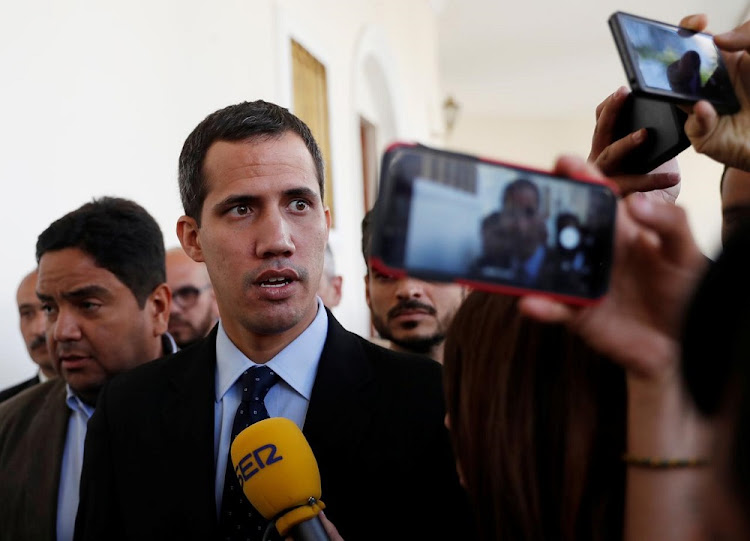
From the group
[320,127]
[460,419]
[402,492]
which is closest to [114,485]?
[402,492]

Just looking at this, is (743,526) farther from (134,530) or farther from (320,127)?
(320,127)

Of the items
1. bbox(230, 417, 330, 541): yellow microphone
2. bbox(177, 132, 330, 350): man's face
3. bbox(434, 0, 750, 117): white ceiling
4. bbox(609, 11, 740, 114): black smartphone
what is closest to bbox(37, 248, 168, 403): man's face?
bbox(177, 132, 330, 350): man's face

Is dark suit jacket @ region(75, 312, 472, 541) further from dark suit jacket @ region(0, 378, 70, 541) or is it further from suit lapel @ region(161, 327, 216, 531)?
dark suit jacket @ region(0, 378, 70, 541)

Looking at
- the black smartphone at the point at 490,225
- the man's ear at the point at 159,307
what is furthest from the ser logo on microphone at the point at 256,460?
the man's ear at the point at 159,307

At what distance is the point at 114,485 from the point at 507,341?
1.06 meters

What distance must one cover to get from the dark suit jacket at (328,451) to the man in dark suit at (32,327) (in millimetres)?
960

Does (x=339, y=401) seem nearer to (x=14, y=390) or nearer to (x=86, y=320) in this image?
(x=86, y=320)

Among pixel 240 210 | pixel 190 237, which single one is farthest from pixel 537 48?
pixel 240 210

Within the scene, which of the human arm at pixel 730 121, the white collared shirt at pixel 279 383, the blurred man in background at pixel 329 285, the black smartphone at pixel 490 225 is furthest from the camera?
the blurred man in background at pixel 329 285

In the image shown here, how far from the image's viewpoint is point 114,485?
5.74ft

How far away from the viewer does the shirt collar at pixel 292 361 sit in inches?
68.6

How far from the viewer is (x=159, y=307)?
242 cm

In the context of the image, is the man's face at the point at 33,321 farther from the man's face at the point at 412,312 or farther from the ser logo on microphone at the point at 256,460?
the ser logo on microphone at the point at 256,460

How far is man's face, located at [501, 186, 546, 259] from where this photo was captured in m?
0.80
